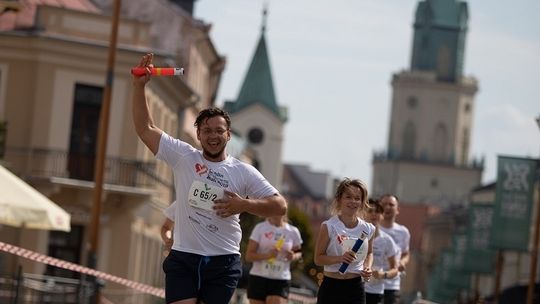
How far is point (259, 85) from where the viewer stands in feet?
589

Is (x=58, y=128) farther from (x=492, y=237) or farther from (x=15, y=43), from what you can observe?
(x=492, y=237)

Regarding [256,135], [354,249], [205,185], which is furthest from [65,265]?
[256,135]

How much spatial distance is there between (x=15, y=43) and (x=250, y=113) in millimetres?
125105

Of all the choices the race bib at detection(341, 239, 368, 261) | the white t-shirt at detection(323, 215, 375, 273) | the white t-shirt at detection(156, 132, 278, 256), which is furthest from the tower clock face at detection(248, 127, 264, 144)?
the white t-shirt at detection(156, 132, 278, 256)

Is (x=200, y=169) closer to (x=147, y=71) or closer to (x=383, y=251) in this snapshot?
(x=147, y=71)

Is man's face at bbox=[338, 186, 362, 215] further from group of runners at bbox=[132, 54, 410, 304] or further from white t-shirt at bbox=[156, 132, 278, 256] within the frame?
white t-shirt at bbox=[156, 132, 278, 256]

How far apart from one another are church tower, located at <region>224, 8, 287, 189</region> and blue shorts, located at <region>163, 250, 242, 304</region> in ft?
531

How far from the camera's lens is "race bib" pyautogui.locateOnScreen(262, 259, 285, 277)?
927 inches

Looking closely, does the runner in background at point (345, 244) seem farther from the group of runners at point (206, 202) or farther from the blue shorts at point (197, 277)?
the blue shorts at point (197, 277)

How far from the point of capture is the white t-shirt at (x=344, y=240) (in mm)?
17984

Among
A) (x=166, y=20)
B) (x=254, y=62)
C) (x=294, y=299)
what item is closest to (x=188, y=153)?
(x=294, y=299)

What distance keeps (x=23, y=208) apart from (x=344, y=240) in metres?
8.49

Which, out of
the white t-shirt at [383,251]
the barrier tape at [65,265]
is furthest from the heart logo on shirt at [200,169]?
the white t-shirt at [383,251]

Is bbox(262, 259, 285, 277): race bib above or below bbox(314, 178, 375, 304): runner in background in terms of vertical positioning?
below
